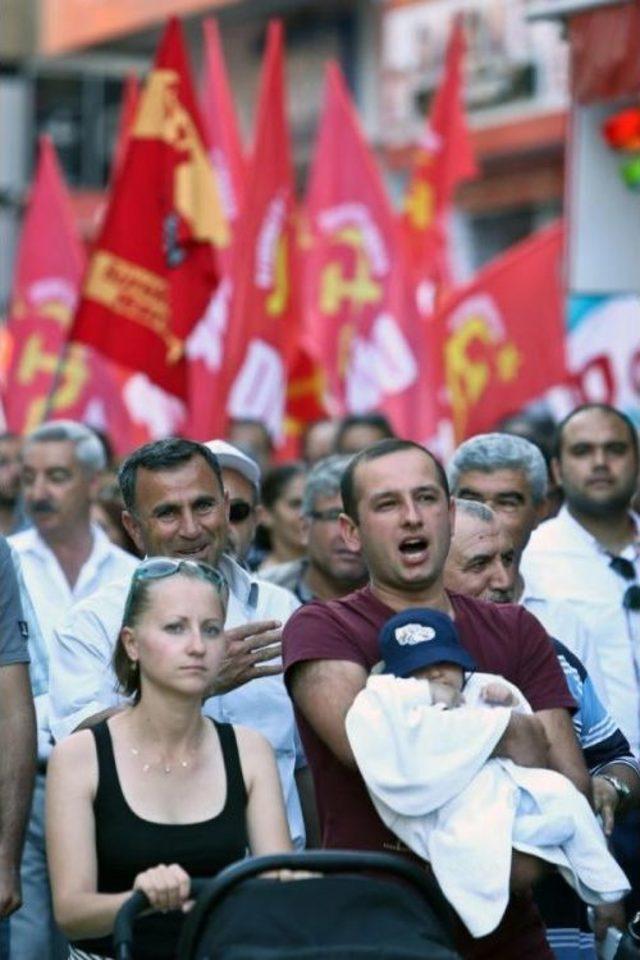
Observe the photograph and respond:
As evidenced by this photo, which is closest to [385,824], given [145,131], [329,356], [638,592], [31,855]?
[31,855]

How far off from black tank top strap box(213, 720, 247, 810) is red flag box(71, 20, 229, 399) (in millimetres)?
6864

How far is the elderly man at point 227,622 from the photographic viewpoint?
233 inches

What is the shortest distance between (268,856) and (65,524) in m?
4.60

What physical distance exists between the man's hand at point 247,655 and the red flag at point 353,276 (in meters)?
8.13

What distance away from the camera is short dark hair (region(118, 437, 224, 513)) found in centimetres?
635

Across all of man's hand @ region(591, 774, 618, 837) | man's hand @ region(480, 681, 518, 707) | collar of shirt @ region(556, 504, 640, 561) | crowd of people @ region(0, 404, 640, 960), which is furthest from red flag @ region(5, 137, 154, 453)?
man's hand @ region(480, 681, 518, 707)

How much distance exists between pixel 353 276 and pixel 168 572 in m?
9.52

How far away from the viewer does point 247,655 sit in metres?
5.85

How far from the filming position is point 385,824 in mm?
5152

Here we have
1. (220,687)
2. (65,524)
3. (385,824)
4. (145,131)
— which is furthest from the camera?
(145,131)

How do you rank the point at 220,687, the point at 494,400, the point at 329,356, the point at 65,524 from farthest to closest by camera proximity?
the point at 329,356, the point at 494,400, the point at 65,524, the point at 220,687

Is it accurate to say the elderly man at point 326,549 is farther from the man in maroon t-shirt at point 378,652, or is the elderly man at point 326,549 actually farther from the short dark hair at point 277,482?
the man in maroon t-shirt at point 378,652

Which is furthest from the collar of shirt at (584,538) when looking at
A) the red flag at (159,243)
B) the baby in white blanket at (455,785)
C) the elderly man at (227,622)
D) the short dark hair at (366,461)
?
the red flag at (159,243)

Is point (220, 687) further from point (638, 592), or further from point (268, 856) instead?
point (638, 592)
